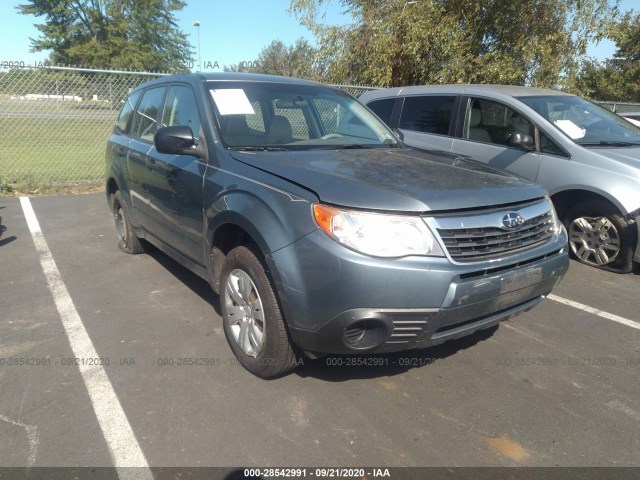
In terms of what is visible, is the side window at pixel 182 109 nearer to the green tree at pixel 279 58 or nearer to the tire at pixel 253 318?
the tire at pixel 253 318

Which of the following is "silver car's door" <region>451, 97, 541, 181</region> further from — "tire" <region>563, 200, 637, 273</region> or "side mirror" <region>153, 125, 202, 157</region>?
"side mirror" <region>153, 125, 202, 157</region>

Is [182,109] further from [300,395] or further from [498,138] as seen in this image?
[498,138]

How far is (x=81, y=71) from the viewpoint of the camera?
8.29 m

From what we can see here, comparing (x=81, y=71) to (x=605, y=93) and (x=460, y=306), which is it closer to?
(x=460, y=306)

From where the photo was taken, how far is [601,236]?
4973 millimetres

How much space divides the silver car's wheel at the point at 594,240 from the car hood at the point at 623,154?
58 centimetres

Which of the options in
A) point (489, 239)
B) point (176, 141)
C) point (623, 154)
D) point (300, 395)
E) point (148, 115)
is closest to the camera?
point (489, 239)

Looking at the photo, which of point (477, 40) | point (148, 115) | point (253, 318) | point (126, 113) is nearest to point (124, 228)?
point (126, 113)

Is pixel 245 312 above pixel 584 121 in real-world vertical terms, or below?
below

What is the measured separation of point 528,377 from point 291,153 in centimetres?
204

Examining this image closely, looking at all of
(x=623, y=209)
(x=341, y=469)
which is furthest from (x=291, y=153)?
(x=623, y=209)

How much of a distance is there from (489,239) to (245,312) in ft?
4.73

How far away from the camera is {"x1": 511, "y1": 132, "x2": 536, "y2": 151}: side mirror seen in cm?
522

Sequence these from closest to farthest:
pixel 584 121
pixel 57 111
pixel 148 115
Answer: pixel 148 115
pixel 584 121
pixel 57 111
